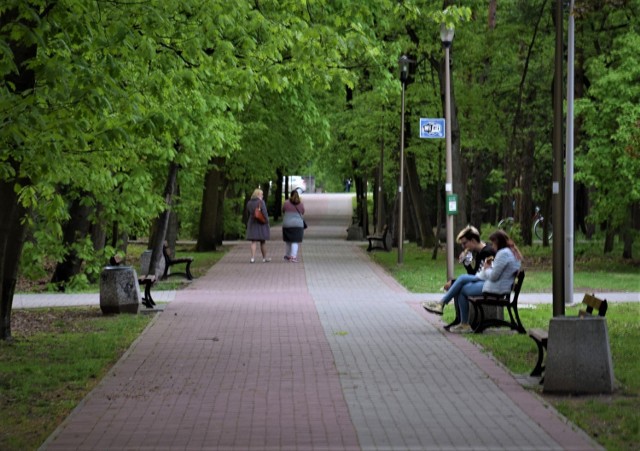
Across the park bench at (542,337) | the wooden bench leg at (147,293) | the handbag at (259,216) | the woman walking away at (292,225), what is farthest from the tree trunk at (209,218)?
the park bench at (542,337)

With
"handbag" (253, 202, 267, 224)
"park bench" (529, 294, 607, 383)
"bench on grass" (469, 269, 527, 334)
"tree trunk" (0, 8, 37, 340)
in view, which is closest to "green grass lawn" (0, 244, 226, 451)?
"tree trunk" (0, 8, 37, 340)

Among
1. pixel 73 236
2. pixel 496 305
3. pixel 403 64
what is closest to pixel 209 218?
pixel 403 64

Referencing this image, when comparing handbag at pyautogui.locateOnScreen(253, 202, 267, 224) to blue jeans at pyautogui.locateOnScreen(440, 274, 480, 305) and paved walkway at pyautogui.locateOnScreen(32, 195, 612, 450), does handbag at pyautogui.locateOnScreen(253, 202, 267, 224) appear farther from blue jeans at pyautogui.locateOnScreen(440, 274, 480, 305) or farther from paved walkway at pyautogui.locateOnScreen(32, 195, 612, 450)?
blue jeans at pyautogui.locateOnScreen(440, 274, 480, 305)

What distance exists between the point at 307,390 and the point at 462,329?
17.4 feet

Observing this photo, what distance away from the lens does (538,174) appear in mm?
56344

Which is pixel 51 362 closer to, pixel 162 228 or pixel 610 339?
pixel 610 339

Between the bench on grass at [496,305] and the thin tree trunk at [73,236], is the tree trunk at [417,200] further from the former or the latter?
the bench on grass at [496,305]

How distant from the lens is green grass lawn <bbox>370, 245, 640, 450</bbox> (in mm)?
9445

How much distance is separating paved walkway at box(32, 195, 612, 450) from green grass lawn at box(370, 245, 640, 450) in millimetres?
225

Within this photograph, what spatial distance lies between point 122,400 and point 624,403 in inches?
159

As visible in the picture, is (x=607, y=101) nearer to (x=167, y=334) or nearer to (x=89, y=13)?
(x=167, y=334)

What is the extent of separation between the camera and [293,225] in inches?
1294

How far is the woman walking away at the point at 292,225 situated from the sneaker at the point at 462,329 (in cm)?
1681

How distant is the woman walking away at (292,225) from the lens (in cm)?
3291
